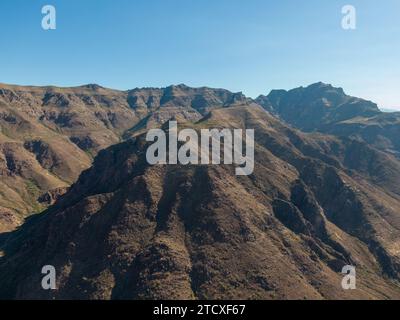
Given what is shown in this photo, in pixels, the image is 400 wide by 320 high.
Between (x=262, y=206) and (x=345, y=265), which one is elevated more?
(x=262, y=206)

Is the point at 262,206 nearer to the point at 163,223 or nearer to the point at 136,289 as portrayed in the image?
the point at 163,223

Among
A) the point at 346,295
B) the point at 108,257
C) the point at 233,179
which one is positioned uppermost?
the point at 233,179

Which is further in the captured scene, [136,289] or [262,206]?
[262,206]
